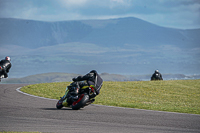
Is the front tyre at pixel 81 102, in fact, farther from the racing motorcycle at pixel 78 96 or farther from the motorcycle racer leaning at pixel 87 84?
the motorcycle racer leaning at pixel 87 84

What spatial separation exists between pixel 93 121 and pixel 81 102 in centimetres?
236

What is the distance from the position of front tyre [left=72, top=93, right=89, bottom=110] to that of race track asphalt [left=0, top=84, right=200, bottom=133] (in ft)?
0.75

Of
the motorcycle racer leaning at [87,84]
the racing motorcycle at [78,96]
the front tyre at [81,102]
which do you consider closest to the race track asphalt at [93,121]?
the front tyre at [81,102]

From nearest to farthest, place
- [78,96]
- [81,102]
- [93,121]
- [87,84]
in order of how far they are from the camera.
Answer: [93,121] → [81,102] → [78,96] → [87,84]

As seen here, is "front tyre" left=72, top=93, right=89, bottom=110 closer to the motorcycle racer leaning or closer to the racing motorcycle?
the racing motorcycle

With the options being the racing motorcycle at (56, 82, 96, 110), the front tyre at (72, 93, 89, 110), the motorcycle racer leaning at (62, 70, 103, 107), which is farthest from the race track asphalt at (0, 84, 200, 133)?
the motorcycle racer leaning at (62, 70, 103, 107)

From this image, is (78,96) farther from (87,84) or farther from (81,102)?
(87,84)

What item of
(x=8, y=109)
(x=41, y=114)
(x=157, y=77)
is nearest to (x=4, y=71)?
(x=8, y=109)

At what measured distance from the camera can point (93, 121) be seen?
36.2 feet

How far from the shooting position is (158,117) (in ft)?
39.9

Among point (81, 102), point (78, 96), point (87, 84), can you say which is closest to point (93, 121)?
point (81, 102)

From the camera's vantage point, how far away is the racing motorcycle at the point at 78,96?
13.4 metres

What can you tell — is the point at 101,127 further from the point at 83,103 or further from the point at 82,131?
the point at 83,103

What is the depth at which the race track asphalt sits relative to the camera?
970 cm
